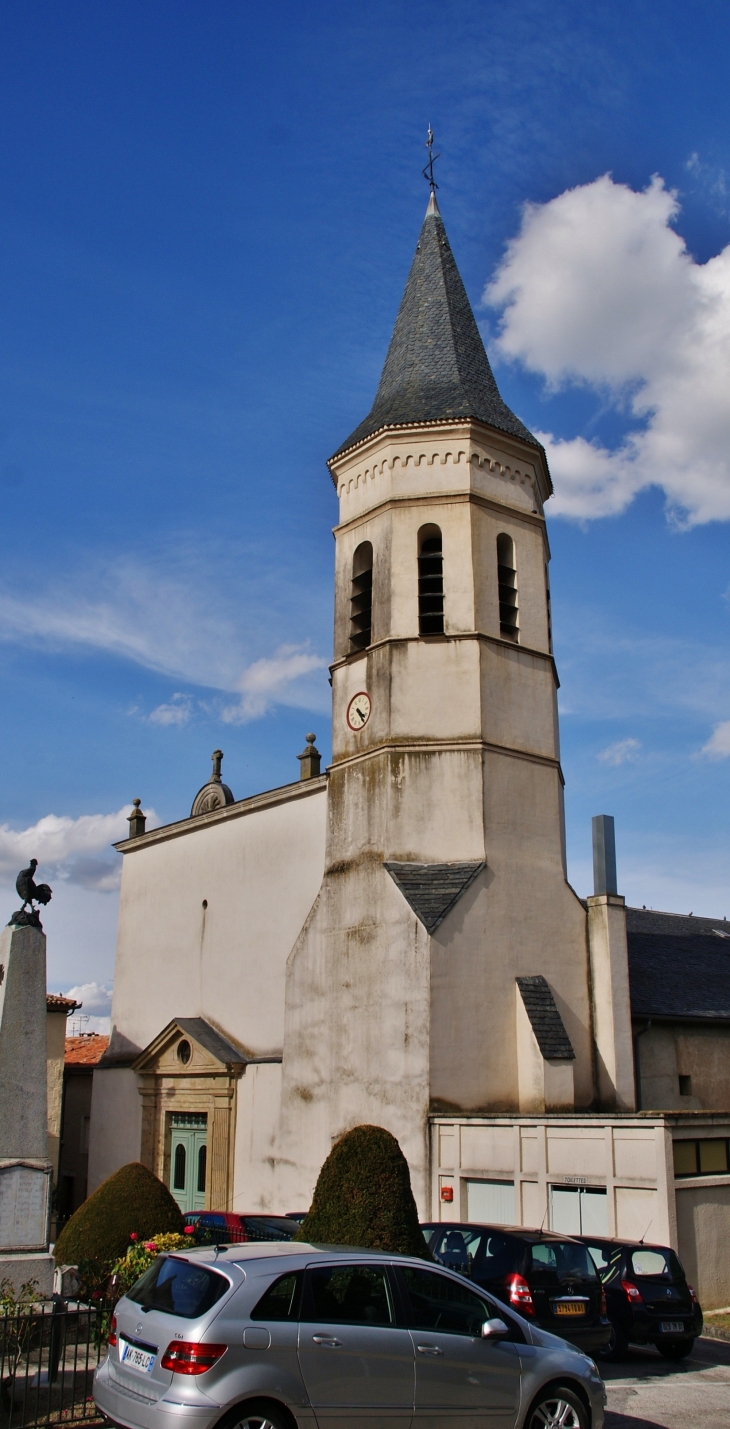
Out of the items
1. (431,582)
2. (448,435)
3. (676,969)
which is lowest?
(676,969)

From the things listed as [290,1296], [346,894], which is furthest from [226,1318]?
[346,894]

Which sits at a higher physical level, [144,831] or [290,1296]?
[144,831]

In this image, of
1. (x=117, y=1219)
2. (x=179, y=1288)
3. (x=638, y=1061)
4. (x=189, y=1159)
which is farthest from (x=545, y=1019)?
(x=179, y=1288)

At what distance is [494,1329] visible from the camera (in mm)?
7457

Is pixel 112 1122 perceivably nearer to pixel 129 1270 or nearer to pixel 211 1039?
pixel 211 1039

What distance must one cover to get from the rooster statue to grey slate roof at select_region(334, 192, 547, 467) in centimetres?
1346

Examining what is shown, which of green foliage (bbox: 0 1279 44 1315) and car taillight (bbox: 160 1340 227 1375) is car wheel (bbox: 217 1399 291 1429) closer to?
car taillight (bbox: 160 1340 227 1375)

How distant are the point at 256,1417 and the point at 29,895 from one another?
7.25 m

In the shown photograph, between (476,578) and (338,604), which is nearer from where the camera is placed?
(476,578)

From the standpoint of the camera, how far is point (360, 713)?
2203cm

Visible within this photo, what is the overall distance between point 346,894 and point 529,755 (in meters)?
4.25

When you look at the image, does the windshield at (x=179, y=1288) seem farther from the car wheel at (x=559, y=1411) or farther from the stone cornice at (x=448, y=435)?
the stone cornice at (x=448, y=435)

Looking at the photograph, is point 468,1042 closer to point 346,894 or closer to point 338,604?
point 346,894

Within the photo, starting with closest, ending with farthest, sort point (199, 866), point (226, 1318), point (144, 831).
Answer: point (226, 1318)
point (199, 866)
point (144, 831)
